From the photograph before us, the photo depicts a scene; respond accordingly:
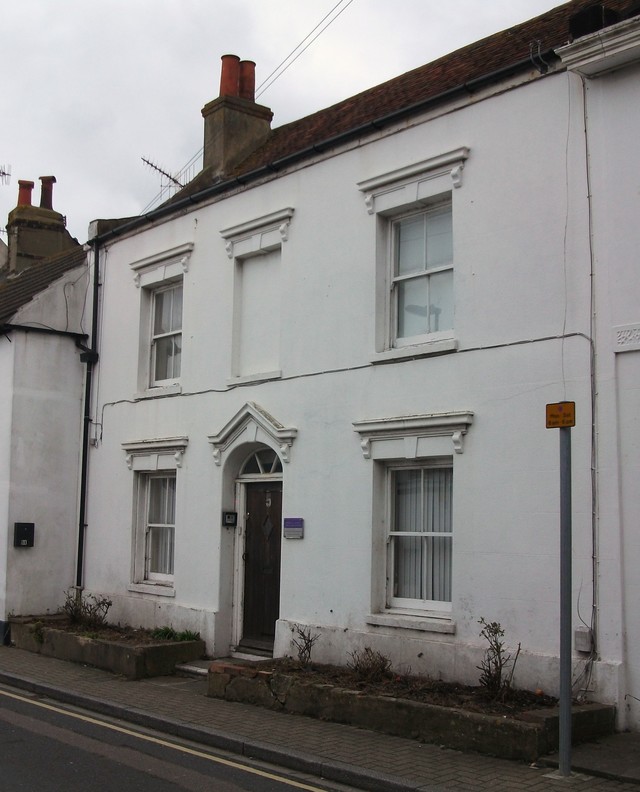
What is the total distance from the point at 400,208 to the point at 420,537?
13.0 ft

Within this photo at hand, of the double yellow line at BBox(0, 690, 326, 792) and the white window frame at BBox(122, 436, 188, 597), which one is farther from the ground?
the white window frame at BBox(122, 436, 188, 597)

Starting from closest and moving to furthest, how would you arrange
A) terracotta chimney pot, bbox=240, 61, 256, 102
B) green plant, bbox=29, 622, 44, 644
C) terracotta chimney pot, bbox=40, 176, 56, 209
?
green plant, bbox=29, 622, 44, 644 < terracotta chimney pot, bbox=240, 61, 256, 102 < terracotta chimney pot, bbox=40, 176, 56, 209

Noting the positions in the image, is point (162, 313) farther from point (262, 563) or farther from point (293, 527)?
point (293, 527)

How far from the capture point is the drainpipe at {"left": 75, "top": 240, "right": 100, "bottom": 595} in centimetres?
1597

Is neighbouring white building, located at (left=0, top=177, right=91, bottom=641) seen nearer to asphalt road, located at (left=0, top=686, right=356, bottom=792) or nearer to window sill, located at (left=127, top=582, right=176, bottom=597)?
window sill, located at (left=127, top=582, right=176, bottom=597)

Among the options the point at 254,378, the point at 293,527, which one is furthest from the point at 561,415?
the point at 254,378

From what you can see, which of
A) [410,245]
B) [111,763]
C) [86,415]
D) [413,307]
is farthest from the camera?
[86,415]

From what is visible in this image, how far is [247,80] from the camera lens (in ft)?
55.6

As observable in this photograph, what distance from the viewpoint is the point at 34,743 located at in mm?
8789

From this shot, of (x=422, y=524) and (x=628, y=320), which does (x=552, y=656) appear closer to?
(x=422, y=524)

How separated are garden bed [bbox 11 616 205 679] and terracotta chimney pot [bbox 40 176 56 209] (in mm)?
13373

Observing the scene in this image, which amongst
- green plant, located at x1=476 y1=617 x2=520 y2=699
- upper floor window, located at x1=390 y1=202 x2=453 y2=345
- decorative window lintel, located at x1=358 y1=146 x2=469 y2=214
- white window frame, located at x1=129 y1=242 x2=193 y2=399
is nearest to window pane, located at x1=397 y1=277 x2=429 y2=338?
upper floor window, located at x1=390 y1=202 x2=453 y2=345

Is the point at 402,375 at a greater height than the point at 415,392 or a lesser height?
greater

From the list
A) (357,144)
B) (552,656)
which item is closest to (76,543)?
(357,144)
